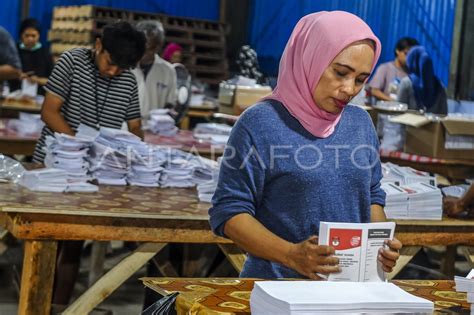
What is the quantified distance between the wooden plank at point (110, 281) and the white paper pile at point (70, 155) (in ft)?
2.30

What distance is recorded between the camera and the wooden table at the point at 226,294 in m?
2.62

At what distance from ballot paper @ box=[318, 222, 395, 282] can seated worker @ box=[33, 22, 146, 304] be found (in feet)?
9.89

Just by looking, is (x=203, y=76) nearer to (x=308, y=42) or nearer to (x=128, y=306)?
(x=128, y=306)

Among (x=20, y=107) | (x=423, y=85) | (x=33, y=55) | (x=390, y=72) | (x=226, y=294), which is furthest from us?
(x=390, y=72)

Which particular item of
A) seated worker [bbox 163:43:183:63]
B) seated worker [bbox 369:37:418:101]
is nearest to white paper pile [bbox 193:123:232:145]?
seated worker [bbox 163:43:183:63]

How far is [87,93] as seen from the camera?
18.9 feet

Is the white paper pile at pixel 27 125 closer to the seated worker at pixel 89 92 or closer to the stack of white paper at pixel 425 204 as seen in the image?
the seated worker at pixel 89 92

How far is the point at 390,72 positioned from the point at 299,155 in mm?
9266

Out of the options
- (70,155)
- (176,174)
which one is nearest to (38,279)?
(70,155)

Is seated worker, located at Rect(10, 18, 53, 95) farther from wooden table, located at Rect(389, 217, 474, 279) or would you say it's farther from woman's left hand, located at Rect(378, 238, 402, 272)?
woman's left hand, located at Rect(378, 238, 402, 272)

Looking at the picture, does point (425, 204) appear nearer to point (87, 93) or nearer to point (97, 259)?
point (87, 93)

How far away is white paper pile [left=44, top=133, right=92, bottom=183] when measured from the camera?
5145 millimetres

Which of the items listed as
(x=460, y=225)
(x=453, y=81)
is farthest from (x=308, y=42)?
(x=453, y=81)

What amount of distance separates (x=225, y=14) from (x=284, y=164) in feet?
46.2
